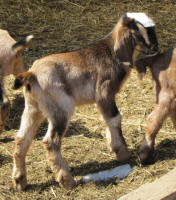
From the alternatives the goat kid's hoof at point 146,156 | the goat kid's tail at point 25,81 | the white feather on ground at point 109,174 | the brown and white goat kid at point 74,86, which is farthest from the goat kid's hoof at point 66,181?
the goat kid's tail at point 25,81

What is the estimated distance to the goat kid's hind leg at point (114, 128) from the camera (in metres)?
5.81

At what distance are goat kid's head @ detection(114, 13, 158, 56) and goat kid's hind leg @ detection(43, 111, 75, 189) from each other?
4.21 ft

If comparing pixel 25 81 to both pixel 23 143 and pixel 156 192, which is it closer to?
pixel 23 143

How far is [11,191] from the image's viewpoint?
5.64 meters

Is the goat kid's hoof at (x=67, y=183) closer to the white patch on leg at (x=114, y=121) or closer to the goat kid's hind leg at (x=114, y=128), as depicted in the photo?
the goat kid's hind leg at (x=114, y=128)

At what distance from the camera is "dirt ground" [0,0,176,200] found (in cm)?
572

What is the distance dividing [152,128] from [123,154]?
51 cm

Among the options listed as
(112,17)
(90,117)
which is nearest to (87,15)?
(112,17)

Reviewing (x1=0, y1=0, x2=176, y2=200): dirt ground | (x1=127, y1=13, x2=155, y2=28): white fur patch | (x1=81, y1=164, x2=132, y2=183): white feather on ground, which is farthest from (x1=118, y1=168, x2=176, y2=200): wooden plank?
(x1=127, y1=13, x2=155, y2=28): white fur patch

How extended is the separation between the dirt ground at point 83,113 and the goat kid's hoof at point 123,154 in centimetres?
9

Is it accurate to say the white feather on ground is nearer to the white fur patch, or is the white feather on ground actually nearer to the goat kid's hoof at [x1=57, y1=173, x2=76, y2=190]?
the goat kid's hoof at [x1=57, y1=173, x2=76, y2=190]

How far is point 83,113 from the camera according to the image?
24.9ft

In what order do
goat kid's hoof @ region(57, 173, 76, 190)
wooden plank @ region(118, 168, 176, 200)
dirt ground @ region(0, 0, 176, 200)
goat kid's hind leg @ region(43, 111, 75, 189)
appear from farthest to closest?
dirt ground @ region(0, 0, 176, 200) < goat kid's hoof @ region(57, 173, 76, 190) < goat kid's hind leg @ region(43, 111, 75, 189) < wooden plank @ region(118, 168, 176, 200)

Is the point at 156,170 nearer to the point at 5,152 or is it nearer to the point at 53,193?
the point at 53,193
